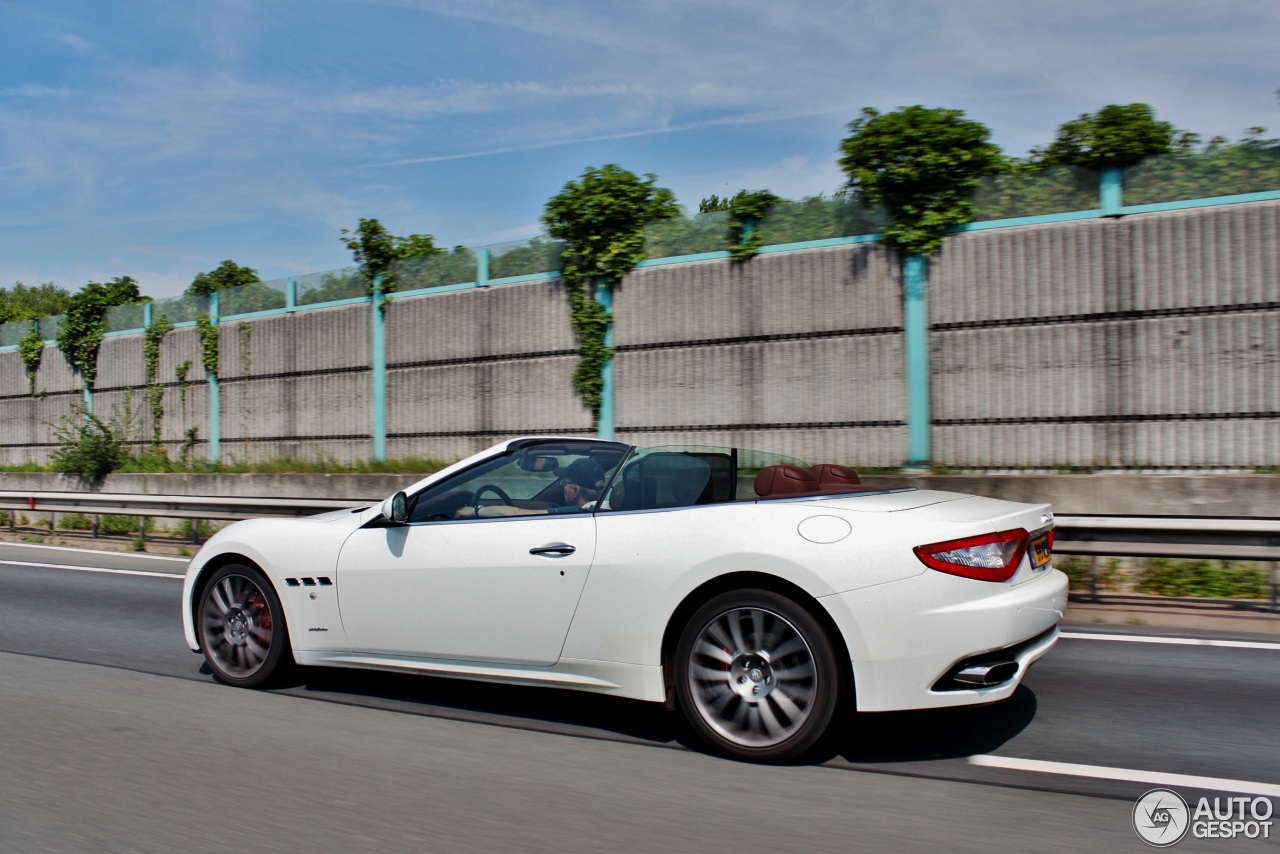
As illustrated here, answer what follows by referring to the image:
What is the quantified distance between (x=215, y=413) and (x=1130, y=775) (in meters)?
19.7

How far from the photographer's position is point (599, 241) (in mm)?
15008

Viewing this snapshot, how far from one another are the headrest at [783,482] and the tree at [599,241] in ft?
33.3

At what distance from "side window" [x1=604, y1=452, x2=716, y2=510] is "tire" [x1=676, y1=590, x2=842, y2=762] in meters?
0.58

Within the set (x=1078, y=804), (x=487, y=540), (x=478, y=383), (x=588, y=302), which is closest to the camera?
(x=1078, y=804)

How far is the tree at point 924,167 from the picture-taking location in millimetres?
12227

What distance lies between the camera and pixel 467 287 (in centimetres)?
1673

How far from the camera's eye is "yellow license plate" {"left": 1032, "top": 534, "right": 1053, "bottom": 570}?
14.9ft

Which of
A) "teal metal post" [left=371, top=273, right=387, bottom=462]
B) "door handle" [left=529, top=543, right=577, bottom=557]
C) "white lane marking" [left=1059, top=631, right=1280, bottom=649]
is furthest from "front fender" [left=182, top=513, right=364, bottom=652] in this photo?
"teal metal post" [left=371, top=273, right=387, bottom=462]

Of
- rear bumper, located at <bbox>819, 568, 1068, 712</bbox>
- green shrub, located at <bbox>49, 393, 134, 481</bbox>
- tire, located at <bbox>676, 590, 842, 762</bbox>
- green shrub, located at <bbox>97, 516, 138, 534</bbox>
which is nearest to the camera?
rear bumper, located at <bbox>819, 568, 1068, 712</bbox>

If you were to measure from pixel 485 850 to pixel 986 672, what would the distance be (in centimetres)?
205

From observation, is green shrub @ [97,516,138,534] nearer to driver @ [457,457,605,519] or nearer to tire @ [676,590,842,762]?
driver @ [457,457,605,519]

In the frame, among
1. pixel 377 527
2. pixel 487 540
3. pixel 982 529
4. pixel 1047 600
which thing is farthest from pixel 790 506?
pixel 377 527

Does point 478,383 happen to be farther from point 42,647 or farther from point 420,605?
point 420,605

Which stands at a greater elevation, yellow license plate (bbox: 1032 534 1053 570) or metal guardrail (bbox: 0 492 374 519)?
yellow license plate (bbox: 1032 534 1053 570)
